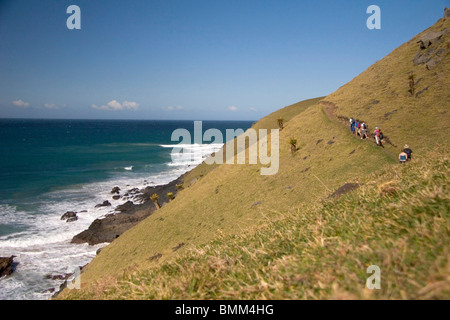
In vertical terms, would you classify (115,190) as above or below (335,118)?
below

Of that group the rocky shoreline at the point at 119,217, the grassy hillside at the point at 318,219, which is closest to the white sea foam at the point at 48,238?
the rocky shoreline at the point at 119,217

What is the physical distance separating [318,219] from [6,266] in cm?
3943

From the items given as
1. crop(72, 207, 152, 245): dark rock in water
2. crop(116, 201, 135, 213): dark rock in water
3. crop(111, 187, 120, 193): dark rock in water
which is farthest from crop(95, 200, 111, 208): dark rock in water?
crop(111, 187, 120, 193): dark rock in water

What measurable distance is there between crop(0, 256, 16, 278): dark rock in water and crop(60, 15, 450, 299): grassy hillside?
9.89 metres

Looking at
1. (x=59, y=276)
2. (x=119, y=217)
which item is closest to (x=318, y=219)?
(x=59, y=276)

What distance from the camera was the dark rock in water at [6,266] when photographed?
103 ft

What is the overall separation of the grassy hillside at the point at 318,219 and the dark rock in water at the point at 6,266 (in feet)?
32.4

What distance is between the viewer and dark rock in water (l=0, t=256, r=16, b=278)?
31447 mm

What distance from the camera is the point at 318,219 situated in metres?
7.03

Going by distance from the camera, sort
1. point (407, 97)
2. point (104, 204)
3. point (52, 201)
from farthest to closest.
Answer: point (52, 201), point (104, 204), point (407, 97)

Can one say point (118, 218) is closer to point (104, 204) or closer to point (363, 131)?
point (104, 204)
